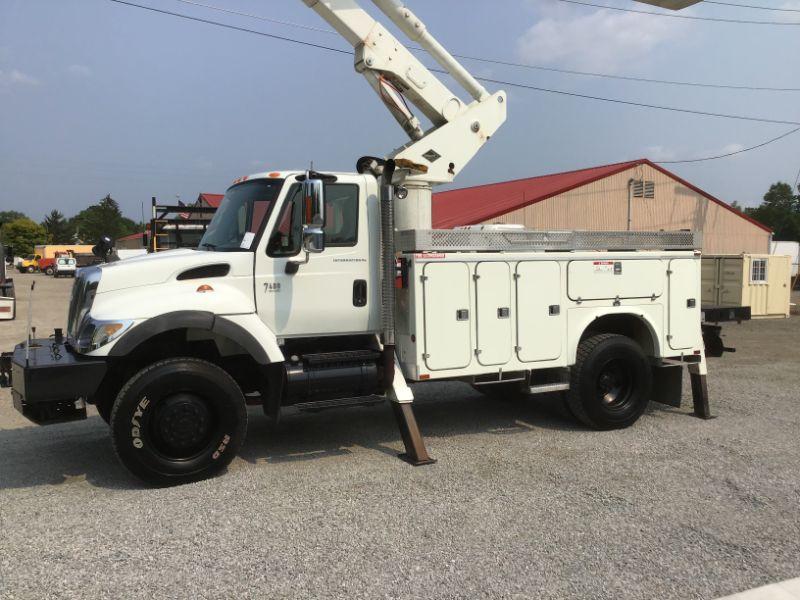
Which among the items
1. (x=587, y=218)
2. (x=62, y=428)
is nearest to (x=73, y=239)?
(x=587, y=218)

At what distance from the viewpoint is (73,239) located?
12344 centimetres

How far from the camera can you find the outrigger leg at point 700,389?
767 cm

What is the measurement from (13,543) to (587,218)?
23.5 meters

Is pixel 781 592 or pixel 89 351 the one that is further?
pixel 89 351

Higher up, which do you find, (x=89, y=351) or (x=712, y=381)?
(x=89, y=351)

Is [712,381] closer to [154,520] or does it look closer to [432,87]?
[432,87]

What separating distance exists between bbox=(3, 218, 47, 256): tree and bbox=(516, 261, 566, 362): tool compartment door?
4308 inches

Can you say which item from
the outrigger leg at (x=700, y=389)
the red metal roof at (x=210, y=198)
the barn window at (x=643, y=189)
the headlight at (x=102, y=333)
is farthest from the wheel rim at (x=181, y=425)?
the barn window at (x=643, y=189)

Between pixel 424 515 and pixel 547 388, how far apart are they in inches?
104

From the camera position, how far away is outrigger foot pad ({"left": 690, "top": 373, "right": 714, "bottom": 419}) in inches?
302

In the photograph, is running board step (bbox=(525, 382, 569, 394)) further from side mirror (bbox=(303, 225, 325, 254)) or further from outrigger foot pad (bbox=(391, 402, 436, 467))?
side mirror (bbox=(303, 225, 325, 254))

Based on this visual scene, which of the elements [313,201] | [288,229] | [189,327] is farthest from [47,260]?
[313,201]

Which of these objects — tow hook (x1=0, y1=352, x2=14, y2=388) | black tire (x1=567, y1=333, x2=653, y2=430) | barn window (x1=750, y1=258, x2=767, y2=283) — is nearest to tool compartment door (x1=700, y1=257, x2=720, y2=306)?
barn window (x1=750, y1=258, x2=767, y2=283)

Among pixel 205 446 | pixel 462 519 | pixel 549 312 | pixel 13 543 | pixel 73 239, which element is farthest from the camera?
pixel 73 239
